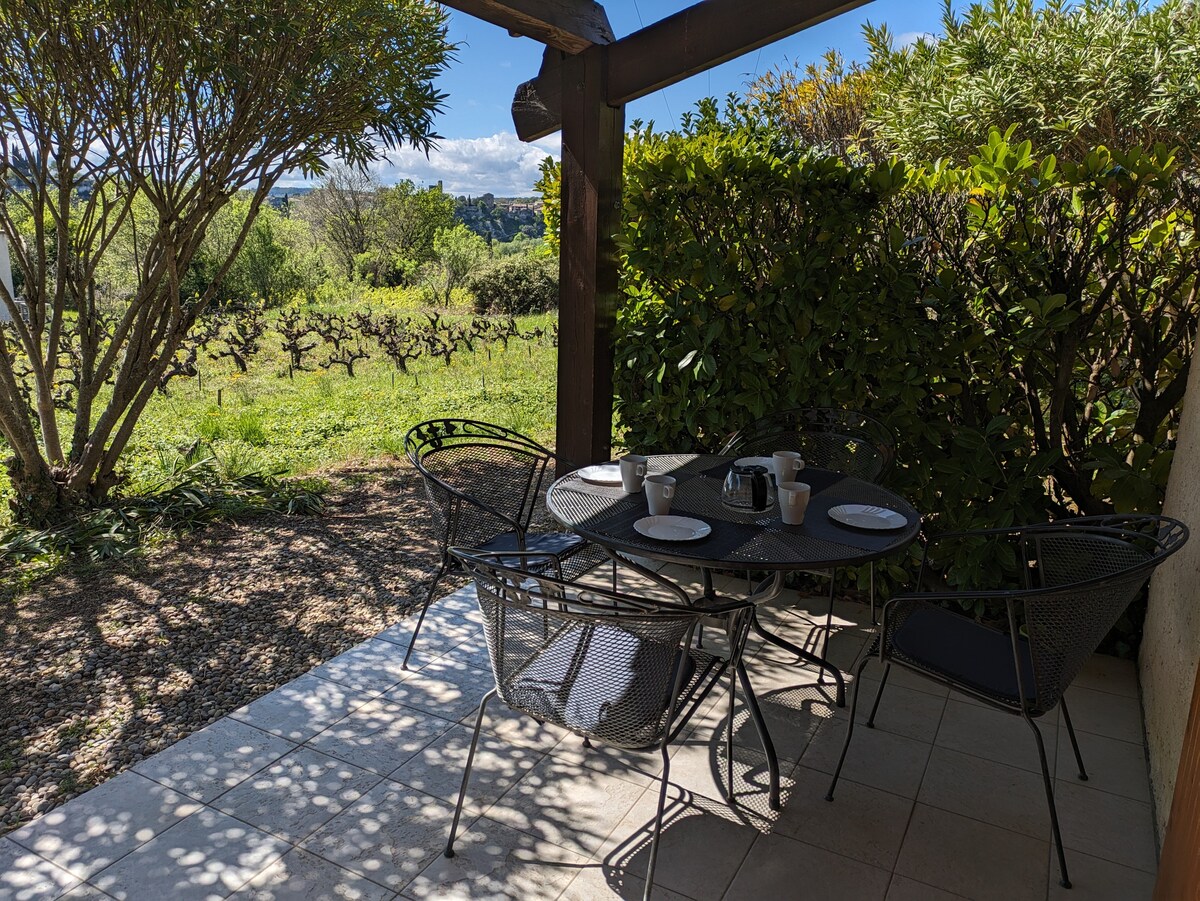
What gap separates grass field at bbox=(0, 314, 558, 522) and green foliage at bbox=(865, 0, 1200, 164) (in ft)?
15.9

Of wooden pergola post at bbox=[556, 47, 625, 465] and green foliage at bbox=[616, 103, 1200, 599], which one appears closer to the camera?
green foliage at bbox=[616, 103, 1200, 599]

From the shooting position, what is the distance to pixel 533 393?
758cm

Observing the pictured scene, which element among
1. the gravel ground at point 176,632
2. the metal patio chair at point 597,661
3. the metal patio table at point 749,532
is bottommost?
the gravel ground at point 176,632

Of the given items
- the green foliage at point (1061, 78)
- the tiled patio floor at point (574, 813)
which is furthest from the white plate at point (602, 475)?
the green foliage at point (1061, 78)

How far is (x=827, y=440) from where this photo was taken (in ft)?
10.4

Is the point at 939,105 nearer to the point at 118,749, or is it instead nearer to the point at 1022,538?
the point at 1022,538

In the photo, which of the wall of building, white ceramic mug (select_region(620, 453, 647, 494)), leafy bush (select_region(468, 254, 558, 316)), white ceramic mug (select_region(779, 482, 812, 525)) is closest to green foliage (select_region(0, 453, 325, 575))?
white ceramic mug (select_region(620, 453, 647, 494))

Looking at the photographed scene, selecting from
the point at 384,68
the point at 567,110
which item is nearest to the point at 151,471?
the point at 384,68

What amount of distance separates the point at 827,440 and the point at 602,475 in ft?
3.60

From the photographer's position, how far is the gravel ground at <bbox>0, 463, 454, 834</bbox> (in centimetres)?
233

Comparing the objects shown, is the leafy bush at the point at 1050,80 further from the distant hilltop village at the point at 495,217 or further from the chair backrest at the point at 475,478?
the distant hilltop village at the point at 495,217

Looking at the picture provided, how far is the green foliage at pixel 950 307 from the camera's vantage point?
111 inches

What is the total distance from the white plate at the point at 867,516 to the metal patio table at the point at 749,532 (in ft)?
0.05

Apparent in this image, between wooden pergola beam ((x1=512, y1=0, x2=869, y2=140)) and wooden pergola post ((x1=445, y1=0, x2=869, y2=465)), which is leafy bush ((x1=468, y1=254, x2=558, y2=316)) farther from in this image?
wooden pergola beam ((x1=512, y1=0, x2=869, y2=140))
